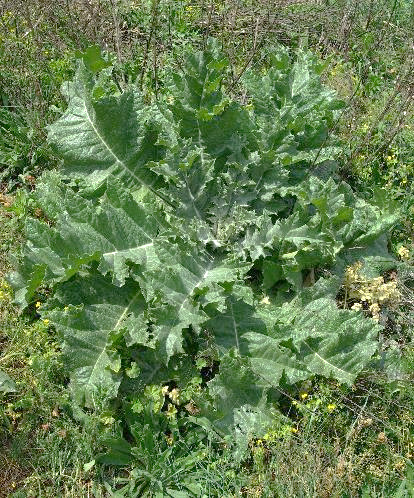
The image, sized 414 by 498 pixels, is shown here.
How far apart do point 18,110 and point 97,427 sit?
2665 millimetres

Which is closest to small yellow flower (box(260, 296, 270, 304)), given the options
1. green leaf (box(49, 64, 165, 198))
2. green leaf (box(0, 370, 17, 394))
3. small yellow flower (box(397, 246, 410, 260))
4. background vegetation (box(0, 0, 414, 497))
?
background vegetation (box(0, 0, 414, 497))

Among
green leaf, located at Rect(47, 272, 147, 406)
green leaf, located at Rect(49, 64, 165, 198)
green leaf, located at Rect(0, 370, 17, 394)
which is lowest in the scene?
green leaf, located at Rect(0, 370, 17, 394)

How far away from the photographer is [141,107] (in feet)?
13.0

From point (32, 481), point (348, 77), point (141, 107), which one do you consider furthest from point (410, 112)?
point (32, 481)

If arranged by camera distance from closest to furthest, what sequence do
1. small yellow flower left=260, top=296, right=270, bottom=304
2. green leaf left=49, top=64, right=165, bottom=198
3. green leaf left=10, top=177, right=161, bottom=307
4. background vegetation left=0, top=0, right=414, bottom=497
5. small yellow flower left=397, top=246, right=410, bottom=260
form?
background vegetation left=0, top=0, right=414, bottom=497
green leaf left=10, top=177, right=161, bottom=307
small yellow flower left=260, top=296, right=270, bottom=304
green leaf left=49, top=64, right=165, bottom=198
small yellow flower left=397, top=246, right=410, bottom=260

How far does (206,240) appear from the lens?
3811 millimetres

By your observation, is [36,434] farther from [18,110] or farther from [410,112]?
[410,112]

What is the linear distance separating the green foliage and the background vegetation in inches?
7.1

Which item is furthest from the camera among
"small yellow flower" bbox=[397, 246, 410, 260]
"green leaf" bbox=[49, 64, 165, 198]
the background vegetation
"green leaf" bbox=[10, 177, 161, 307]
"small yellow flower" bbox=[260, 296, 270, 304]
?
"small yellow flower" bbox=[397, 246, 410, 260]

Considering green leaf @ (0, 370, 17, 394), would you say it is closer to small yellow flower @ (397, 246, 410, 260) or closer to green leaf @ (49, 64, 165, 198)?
green leaf @ (49, 64, 165, 198)

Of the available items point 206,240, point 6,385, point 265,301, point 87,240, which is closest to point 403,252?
point 265,301

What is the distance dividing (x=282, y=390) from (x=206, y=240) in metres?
0.99

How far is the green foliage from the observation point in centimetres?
339

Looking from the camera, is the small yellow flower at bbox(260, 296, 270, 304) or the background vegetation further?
the small yellow flower at bbox(260, 296, 270, 304)
